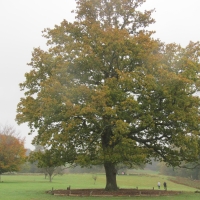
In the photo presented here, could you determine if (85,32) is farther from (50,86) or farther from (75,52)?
(50,86)

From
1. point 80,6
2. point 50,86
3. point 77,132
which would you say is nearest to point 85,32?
point 80,6

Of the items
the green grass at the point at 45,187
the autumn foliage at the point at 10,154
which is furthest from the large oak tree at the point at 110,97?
the autumn foliage at the point at 10,154

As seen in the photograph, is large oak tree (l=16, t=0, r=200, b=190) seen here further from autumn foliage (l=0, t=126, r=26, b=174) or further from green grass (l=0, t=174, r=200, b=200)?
Result: autumn foliage (l=0, t=126, r=26, b=174)

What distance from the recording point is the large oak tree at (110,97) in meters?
20.9

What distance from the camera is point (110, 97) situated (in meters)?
20.8

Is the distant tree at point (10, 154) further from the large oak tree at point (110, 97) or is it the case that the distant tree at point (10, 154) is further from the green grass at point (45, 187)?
the large oak tree at point (110, 97)

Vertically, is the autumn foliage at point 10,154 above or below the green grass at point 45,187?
above

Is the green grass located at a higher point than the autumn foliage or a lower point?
lower

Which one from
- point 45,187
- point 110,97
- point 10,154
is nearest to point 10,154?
point 10,154

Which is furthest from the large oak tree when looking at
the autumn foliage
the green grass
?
the autumn foliage

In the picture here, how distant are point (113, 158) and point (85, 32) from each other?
408 inches

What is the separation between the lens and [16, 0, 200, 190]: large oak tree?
20.9 meters

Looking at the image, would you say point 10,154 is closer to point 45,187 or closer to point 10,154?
point 10,154

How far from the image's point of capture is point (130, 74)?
21.5m
